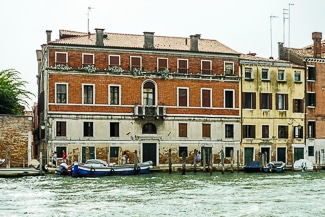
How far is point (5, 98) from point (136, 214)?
27.6m

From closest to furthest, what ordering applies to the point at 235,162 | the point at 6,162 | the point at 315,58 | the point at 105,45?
the point at 6,162 < the point at 105,45 < the point at 235,162 < the point at 315,58

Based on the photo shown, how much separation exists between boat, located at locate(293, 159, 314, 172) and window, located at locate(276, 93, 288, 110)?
13.0ft

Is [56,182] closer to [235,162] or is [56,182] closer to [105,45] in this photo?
[105,45]

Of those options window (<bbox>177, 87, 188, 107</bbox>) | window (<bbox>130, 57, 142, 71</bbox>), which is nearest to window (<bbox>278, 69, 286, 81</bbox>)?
window (<bbox>177, 87, 188, 107</bbox>)

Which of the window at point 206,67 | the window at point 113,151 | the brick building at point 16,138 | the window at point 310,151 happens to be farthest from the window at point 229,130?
the brick building at point 16,138

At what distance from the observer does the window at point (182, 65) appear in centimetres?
4531

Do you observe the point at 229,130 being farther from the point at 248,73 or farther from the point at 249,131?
the point at 248,73

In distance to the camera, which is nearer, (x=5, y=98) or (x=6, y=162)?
(x=6, y=162)

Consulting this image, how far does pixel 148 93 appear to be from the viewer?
44.8 meters

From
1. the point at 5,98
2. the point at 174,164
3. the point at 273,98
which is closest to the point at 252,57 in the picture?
the point at 273,98

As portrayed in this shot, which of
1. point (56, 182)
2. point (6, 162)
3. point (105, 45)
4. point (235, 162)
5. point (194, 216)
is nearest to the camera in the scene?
point (194, 216)

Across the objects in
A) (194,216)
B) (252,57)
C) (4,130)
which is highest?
(252,57)

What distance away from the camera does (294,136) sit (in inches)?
1922

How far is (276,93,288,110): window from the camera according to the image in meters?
48.2
